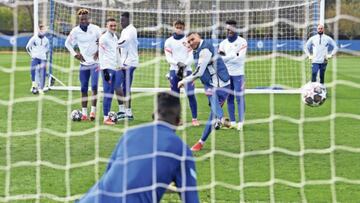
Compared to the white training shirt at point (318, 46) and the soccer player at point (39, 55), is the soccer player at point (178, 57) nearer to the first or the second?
the white training shirt at point (318, 46)

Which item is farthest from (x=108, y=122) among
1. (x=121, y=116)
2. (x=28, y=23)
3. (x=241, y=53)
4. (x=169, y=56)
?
(x=28, y=23)

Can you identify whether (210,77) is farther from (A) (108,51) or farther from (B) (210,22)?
(B) (210,22)

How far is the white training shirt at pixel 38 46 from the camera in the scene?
18.2 m

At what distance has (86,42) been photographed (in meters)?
13.5

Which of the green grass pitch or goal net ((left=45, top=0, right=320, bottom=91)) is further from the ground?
goal net ((left=45, top=0, right=320, bottom=91))

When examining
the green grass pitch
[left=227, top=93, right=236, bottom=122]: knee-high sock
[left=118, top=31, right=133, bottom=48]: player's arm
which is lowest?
the green grass pitch

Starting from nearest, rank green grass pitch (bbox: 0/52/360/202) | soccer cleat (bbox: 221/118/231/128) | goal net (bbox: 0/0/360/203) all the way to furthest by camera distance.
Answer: green grass pitch (bbox: 0/52/360/202)
goal net (bbox: 0/0/360/203)
soccer cleat (bbox: 221/118/231/128)

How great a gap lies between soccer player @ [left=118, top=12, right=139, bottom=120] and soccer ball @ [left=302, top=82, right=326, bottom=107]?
3.34m

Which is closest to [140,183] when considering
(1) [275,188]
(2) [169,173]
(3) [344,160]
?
(2) [169,173]

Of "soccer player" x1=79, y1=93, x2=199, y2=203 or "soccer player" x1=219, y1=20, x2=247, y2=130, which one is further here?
"soccer player" x1=219, y1=20, x2=247, y2=130

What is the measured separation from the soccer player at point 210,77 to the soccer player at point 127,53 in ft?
7.51

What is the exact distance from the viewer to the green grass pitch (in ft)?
25.6

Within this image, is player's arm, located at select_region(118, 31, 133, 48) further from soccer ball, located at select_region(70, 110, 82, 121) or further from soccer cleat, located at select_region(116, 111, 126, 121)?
soccer ball, located at select_region(70, 110, 82, 121)

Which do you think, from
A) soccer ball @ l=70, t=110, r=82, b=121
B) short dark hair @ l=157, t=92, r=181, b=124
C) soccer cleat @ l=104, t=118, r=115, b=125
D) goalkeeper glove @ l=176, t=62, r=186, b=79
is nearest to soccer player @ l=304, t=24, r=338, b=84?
goalkeeper glove @ l=176, t=62, r=186, b=79
